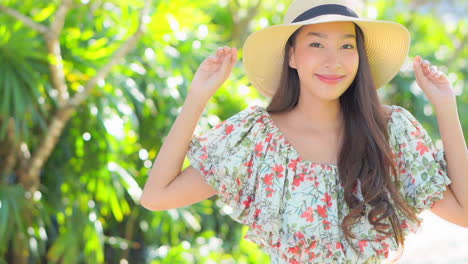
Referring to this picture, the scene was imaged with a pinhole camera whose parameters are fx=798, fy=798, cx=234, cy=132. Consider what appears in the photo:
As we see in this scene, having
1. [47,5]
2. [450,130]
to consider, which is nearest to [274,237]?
[450,130]

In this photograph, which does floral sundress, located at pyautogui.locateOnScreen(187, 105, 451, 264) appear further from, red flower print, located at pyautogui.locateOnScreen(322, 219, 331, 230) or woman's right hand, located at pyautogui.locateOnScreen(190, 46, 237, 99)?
woman's right hand, located at pyautogui.locateOnScreen(190, 46, 237, 99)

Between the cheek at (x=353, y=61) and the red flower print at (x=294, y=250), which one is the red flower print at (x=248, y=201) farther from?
the cheek at (x=353, y=61)

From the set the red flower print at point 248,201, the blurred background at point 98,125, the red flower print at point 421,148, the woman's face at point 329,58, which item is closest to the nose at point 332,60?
the woman's face at point 329,58

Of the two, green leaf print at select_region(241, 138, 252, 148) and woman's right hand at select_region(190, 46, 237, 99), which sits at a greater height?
woman's right hand at select_region(190, 46, 237, 99)

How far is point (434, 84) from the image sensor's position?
7.21 feet

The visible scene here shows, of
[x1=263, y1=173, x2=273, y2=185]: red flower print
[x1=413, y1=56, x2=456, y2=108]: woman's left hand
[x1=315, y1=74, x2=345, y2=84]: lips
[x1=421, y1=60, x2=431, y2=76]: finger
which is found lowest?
[x1=263, y1=173, x2=273, y2=185]: red flower print

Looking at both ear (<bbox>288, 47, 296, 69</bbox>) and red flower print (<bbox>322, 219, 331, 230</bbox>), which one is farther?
ear (<bbox>288, 47, 296, 69</bbox>)

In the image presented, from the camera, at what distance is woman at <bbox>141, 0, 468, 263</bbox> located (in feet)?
7.07

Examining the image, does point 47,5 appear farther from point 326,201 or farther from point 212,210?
point 326,201

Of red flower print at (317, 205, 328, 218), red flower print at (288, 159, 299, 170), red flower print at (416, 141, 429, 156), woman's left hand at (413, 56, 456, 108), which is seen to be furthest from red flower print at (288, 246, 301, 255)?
woman's left hand at (413, 56, 456, 108)

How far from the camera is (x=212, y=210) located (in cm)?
505

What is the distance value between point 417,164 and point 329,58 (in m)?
0.38

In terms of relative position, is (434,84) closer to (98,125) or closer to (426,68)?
(426,68)

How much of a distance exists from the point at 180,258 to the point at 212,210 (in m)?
0.57
